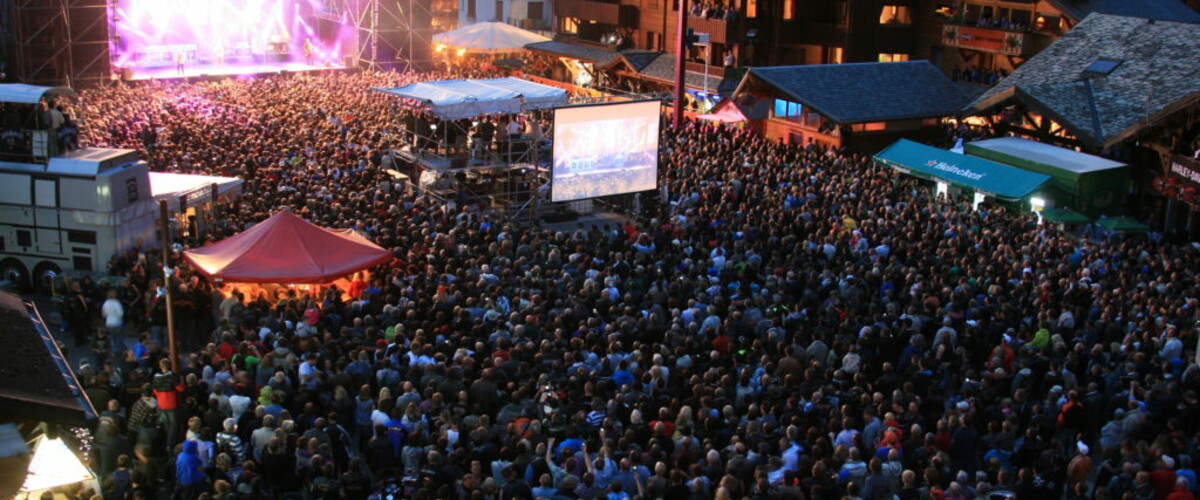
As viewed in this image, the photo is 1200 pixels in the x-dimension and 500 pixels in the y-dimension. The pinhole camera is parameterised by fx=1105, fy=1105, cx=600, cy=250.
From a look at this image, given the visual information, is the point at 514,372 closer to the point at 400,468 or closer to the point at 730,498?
the point at 400,468

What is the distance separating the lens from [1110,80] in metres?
25.5

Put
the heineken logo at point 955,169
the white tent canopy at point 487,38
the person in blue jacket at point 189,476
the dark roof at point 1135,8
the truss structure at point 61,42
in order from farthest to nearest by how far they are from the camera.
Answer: the white tent canopy at point 487,38 → the truss structure at point 61,42 → the dark roof at point 1135,8 → the heineken logo at point 955,169 → the person in blue jacket at point 189,476

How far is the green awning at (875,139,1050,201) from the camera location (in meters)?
22.3

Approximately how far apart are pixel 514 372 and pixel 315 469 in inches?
114

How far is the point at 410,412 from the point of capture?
10789 mm

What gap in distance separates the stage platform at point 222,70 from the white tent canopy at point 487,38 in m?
5.72

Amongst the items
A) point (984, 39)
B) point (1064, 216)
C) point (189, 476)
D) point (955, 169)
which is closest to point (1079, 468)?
point (189, 476)

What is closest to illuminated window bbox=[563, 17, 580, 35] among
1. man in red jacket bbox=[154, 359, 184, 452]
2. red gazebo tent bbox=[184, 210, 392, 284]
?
red gazebo tent bbox=[184, 210, 392, 284]

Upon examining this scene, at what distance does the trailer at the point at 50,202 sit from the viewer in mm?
17938

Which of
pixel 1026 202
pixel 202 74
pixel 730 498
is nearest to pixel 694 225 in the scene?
pixel 1026 202

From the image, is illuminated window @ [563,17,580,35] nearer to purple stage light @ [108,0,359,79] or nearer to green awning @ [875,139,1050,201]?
purple stage light @ [108,0,359,79]

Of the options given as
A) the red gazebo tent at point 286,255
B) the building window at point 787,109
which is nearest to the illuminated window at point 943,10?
the building window at point 787,109

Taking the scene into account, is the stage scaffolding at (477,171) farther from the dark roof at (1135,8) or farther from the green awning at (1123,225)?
the dark roof at (1135,8)

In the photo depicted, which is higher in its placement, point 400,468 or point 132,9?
point 132,9
